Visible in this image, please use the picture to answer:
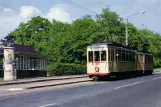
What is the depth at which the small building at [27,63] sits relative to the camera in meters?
38.3

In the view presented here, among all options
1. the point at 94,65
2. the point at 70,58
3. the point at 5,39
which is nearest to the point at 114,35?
the point at 70,58

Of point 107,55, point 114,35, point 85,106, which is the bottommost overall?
point 85,106

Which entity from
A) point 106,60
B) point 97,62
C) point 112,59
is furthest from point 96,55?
point 112,59

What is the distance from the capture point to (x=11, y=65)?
30.5 metres

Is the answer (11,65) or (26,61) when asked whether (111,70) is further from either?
(26,61)

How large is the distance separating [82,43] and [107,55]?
24146 millimetres

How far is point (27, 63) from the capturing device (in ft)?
135

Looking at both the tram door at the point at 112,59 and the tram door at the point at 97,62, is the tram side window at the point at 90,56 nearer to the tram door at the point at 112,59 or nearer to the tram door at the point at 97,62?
the tram door at the point at 97,62

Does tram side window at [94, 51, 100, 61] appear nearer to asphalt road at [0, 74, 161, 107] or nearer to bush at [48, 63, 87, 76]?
bush at [48, 63, 87, 76]

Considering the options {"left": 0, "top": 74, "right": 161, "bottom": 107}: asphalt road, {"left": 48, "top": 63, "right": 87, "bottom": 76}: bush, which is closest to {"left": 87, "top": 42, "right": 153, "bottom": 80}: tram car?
{"left": 48, "top": 63, "right": 87, "bottom": 76}: bush

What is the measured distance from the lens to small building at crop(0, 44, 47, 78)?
38.3 meters

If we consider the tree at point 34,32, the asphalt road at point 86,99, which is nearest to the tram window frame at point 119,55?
the asphalt road at point 86,99

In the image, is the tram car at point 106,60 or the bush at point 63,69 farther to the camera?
the bush at point 63,69

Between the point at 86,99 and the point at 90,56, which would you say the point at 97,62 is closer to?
→ the point at 90,56
